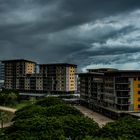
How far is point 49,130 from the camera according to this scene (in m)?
66.9

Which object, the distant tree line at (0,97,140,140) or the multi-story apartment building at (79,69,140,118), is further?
the multi-story apartment building at (79,69,140,118)

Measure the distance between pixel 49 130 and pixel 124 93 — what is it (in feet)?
259

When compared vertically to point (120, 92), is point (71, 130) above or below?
below

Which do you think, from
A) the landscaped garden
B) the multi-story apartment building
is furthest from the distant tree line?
the multi-story apartment building

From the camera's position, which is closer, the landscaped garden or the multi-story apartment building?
the landscaped garden

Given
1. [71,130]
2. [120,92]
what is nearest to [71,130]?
[71,130]

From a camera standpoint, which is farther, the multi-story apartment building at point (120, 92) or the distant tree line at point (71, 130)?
the multi-story apartment building at point (120, 92)

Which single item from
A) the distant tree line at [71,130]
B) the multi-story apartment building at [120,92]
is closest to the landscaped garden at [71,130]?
the distant tree line at [71,130]

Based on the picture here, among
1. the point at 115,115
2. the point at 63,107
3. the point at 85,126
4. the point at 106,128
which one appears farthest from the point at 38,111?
the point at 115,115

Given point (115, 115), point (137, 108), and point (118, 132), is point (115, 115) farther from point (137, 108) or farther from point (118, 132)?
point (118, 132)

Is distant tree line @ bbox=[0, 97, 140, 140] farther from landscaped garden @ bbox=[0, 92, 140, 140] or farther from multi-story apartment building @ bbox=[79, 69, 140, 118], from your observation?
multi-story apartment building @ bbox=[79, 69, 140, 118]

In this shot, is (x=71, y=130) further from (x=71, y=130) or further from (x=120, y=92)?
(x=120, y=92)

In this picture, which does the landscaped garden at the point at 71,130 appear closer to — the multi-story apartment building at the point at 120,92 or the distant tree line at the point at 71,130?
the distant tree line at the point at 71,130

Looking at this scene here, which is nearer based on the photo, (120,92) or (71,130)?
(71,130)
